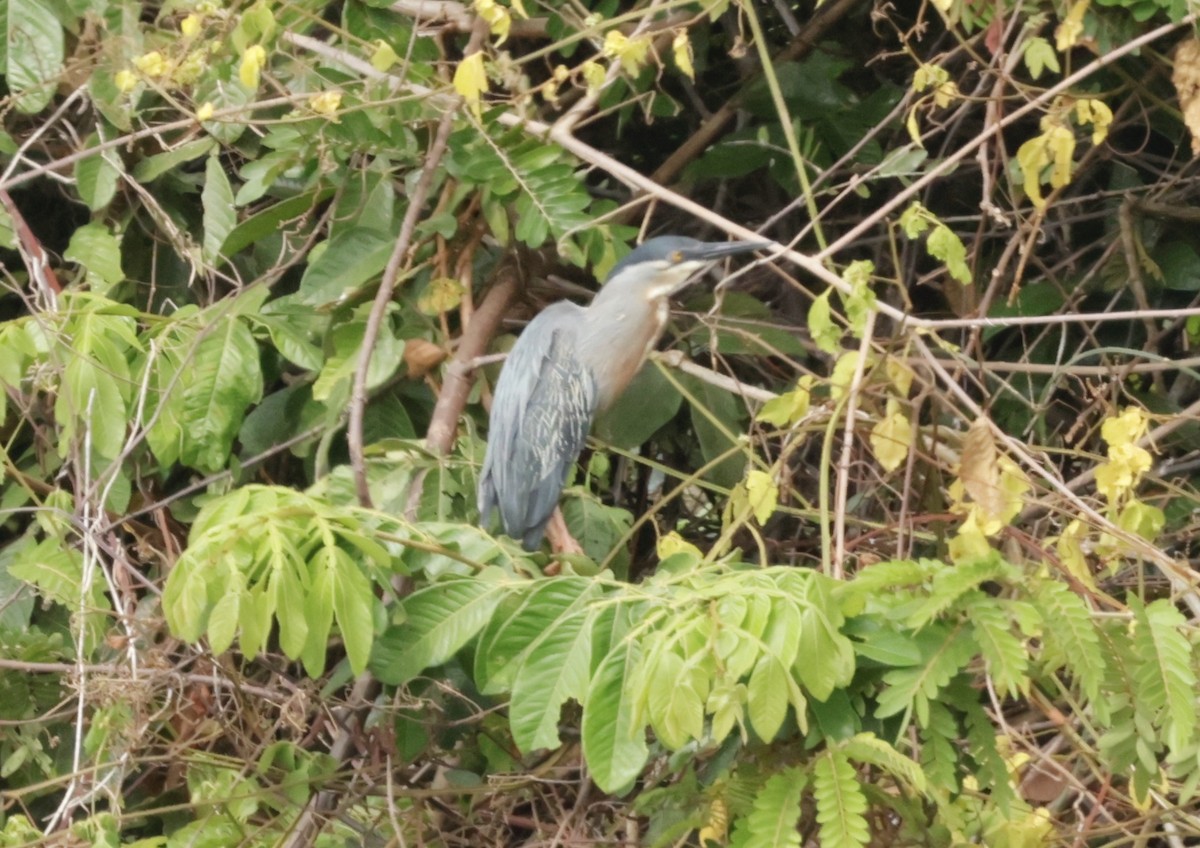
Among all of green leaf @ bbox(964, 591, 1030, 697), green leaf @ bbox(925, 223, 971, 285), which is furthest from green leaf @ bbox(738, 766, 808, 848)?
green leaf @ bbox(925, 223, 971, 285)

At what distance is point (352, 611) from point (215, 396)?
2.36ft

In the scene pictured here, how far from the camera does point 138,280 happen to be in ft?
7.97

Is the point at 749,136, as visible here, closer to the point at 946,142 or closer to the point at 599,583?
the point at 946,142

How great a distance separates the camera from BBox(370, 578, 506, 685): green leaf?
146cm

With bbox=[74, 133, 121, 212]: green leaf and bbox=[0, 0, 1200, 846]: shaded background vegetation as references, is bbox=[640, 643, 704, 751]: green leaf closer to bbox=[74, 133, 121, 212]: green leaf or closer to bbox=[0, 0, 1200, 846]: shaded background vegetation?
bbox=[0, 0, 1200, 846]: shaded background vegetation

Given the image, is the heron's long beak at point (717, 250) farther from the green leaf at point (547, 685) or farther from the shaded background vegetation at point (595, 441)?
the green leaf at point (547, 685)

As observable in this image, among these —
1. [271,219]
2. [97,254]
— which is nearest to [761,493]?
[271,219]

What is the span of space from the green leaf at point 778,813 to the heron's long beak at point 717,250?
89 cm

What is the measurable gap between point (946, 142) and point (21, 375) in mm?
1389

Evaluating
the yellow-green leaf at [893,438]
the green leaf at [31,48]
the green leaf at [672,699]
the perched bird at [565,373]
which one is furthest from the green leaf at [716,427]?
the green leaf at [31,48]

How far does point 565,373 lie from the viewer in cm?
221

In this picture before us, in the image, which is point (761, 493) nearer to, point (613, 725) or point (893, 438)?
point (893, 438)

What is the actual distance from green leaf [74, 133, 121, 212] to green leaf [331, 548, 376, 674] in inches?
43.9

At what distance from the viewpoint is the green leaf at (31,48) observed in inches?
85.6
